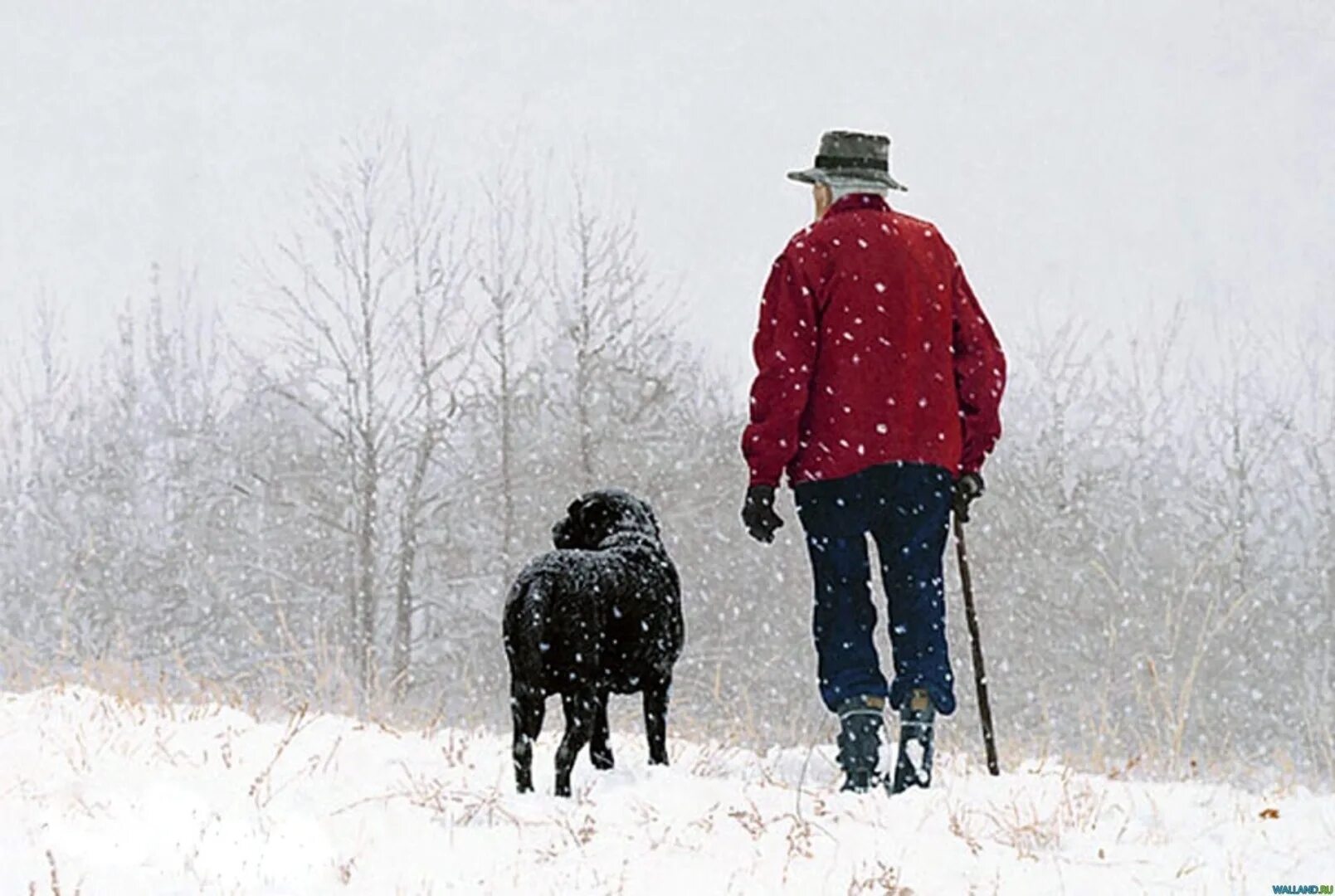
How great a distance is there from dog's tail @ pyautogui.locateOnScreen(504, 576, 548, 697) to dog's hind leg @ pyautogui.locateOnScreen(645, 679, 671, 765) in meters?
0.56

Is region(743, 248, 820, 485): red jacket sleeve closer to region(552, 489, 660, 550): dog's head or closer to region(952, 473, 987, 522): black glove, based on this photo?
region(552, 489, 660, 550): dog's head

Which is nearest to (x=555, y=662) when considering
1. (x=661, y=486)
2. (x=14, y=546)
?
(x=661, y=486)

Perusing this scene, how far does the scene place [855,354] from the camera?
16.1ft

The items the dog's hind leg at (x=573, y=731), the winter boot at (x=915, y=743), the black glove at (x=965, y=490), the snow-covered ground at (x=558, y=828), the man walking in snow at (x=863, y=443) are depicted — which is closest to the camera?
the snow-covered ground at (x=558, y=828)

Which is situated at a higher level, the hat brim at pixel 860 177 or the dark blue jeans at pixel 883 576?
the hat brim at pixel 860 177

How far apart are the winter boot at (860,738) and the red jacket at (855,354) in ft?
2.68

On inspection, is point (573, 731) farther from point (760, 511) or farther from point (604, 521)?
point (760, 511)

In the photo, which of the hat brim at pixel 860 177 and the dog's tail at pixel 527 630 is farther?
the hat brim at pixel 860 177

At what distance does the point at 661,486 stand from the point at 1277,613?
1910 centimetres

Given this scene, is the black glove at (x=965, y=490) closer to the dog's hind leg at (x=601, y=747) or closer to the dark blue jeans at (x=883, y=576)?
the dark blue jeans at (x=883, y=576)

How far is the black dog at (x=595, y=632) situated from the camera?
442 centimetres

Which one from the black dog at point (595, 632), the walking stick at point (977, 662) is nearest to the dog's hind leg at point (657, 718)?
the black dog at point (595, 632)

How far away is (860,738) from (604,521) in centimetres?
120

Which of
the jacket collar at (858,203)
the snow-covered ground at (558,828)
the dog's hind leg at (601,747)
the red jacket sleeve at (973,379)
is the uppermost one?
the jacket collar at (858,203)
